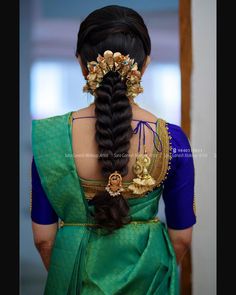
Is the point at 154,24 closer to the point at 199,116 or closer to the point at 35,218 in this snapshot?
the point at 199,116

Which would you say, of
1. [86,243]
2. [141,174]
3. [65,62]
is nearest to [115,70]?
[141,174]

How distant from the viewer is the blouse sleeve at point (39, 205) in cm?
147

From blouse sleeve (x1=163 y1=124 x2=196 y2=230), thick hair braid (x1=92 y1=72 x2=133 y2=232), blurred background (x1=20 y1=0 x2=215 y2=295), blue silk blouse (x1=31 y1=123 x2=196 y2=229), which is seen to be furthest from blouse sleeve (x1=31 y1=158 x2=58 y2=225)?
blurred background (x1=20 y1=0 x2=215 y2=295)

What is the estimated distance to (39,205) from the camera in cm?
148

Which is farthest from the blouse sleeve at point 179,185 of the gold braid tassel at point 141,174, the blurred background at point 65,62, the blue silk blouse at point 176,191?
the blurred background at point 65,62

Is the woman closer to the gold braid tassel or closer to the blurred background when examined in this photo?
the gold braid tassel

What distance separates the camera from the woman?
1379 millimetres

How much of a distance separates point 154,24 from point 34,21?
617mm

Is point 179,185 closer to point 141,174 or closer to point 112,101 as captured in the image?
point 141,174

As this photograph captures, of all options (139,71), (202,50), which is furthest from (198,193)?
(139,71)

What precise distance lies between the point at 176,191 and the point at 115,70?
0.44 metres

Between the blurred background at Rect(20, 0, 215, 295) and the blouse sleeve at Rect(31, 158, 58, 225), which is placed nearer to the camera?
the blouse sleeve at Rect(31, 158, 58, 225)

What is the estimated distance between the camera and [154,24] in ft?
7.68

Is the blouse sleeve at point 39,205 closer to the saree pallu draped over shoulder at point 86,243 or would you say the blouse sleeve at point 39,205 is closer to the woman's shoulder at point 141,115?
the saree pallu draped over shoulder at point 86,243
